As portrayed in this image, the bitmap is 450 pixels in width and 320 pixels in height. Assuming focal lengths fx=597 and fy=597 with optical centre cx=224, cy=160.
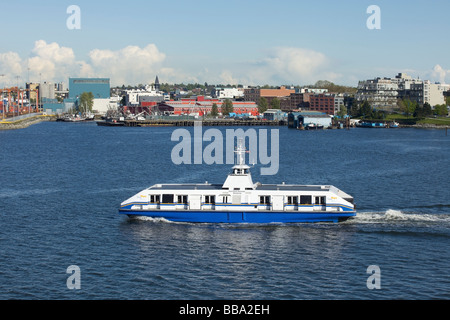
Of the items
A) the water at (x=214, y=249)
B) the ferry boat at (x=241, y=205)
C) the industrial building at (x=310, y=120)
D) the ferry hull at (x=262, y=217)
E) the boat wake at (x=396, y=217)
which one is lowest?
the water at (x=214, y=249)

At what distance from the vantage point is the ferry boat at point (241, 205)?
1549 inches

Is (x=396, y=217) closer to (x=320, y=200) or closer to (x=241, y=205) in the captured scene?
(x=320, y=200)

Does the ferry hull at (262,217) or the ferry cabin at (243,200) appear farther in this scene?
the ferry cabin at (243,200)

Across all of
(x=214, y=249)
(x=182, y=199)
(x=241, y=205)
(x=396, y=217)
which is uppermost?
(x=182, y=199)

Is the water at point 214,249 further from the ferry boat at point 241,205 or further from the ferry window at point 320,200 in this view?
the ferry window at point 320,200

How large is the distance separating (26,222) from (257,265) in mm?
18283

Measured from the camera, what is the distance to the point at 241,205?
130ft

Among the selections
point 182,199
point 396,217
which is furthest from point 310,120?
point 182,199

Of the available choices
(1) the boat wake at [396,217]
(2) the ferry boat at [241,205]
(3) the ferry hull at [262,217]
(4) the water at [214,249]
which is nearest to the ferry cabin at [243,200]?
(2) the ferry boat at [241,205]

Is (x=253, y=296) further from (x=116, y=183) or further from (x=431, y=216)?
(x=116, y=183)

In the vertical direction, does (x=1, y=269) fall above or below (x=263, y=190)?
below
